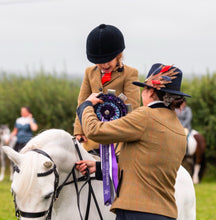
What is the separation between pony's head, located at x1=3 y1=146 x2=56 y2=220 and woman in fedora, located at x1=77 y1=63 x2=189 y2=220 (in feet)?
1.52

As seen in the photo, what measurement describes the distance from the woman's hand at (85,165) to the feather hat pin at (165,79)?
87 cm

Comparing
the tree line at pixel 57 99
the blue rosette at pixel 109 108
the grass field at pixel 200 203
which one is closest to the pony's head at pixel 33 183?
the blue rosette at pixel 109 108

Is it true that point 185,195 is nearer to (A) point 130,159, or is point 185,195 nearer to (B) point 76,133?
(B) point 76,133

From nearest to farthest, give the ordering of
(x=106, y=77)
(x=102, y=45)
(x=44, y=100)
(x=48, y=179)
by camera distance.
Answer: (x=48, y=179), (x=102, y=45), (x=106, y=77), (x=44, y=100)

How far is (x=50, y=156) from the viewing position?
370cm

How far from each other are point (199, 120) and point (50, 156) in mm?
12669

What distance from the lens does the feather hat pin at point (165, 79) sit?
3.33m

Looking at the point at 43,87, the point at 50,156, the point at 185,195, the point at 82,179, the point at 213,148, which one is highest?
the point at 50,156

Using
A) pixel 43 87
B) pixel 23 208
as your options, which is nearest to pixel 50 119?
pixel 43 87

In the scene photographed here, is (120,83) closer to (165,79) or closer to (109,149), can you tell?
(109,149)

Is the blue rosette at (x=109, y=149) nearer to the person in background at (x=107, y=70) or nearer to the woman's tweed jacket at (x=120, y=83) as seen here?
the person in background at (x=107, y=70)

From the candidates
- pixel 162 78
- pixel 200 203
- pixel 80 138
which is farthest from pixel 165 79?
pixel 200 203

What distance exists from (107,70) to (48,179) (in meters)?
1.12

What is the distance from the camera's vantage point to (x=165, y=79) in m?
3.33
